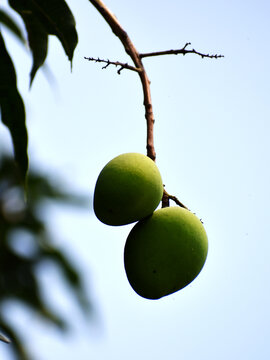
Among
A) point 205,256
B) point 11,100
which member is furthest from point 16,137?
point 205,256

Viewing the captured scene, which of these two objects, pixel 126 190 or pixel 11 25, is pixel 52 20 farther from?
pixel 126 190

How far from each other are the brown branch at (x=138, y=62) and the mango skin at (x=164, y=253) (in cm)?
17

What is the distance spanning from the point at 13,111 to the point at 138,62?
0.39 meters

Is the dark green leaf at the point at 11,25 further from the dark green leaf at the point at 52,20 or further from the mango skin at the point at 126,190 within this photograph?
the mango skin at the point at 126,190

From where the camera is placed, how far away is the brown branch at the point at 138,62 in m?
1.42

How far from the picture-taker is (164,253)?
1261 millimetres

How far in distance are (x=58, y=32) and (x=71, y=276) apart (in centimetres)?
304

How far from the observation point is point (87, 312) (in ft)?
13.7

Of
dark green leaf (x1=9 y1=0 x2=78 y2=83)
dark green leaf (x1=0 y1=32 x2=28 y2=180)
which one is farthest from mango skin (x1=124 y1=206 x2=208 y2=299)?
dark green leaf (x1=9 y1=0 x2=78 y2=83)

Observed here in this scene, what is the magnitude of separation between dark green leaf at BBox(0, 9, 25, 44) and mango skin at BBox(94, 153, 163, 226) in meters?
0.45

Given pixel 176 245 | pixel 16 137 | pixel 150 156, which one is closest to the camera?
pixel 16 137

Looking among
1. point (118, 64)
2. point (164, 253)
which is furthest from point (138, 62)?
point (164, 253)

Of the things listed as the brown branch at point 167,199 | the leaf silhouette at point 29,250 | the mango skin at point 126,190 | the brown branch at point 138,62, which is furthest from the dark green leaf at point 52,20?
the leaf silhouette at point 29,250

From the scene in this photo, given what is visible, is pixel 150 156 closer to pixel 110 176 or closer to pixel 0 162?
pixel 110 176
